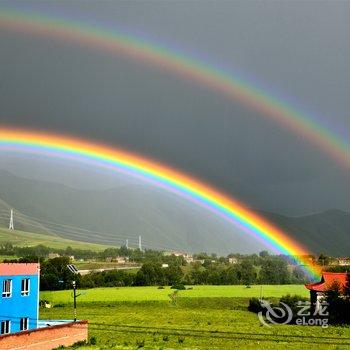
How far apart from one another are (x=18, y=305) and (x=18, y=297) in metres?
0.44

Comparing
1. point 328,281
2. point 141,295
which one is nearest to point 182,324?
point 328,281

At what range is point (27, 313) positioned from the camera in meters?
32.3

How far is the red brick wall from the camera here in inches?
992

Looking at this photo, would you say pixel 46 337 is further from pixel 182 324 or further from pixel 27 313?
pixel 182 324

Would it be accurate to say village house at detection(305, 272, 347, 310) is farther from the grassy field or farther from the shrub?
the grassy field

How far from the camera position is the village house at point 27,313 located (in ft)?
93.8

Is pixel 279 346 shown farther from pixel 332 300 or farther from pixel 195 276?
Answer: pixel 195 276

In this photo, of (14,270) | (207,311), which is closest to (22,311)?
(14,270)

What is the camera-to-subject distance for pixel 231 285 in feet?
341

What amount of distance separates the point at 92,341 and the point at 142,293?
49.0 meters

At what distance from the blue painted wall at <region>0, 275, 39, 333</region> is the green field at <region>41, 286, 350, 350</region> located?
443cm

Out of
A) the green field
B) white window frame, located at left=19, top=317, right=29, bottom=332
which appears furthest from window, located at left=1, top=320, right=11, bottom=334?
the green field

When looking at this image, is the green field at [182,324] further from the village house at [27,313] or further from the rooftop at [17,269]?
the rooftop at [17,269]

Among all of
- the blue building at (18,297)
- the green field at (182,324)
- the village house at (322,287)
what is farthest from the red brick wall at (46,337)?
the village house at (322,287)
